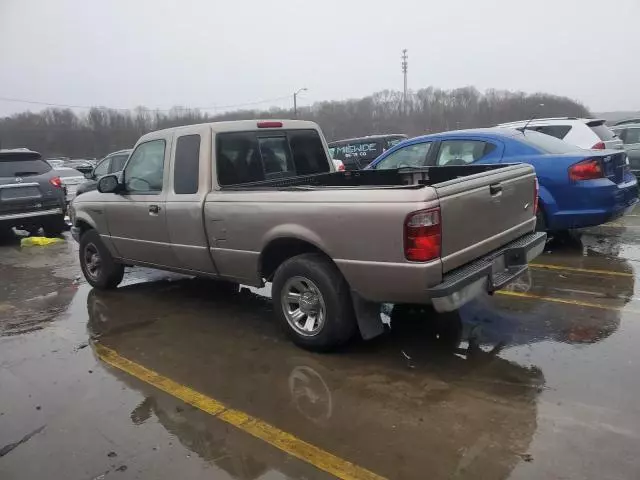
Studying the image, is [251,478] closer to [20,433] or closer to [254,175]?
[20,433]

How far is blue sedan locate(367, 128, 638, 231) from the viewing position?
6.45 m

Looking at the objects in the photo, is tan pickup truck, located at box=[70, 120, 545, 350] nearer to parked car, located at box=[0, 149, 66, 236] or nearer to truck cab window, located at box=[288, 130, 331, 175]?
truck cab window, located at box=[288, 130, 331, 175]

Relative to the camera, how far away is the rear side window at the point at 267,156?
→ 5.09 metres

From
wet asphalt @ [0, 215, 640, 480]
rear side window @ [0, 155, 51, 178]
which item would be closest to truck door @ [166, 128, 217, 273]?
wet asphalt @ [0, 215, 640, 480]

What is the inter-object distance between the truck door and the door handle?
2500 millimetres

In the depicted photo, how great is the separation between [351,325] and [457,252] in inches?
39.1

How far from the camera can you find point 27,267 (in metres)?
8.76

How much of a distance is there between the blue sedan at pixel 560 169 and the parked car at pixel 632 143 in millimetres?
6314

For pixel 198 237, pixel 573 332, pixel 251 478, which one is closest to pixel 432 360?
pixel 573 332

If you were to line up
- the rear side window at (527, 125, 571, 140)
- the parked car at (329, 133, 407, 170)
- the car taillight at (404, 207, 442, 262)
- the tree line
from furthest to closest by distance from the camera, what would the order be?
the tree line, the parked car at (329, 133, 407, 170), the rear side window at (527, 125, 571, 140), the car taillight at (404, 207, 442, 262)

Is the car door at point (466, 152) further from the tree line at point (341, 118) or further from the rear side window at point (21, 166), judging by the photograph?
the tree line at point (341, 118)

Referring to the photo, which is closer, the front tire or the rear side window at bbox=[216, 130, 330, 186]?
the front tire

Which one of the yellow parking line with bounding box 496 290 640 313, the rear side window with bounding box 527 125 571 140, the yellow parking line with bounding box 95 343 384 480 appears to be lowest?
the yellow parking line with bounding box 95 343 384 480

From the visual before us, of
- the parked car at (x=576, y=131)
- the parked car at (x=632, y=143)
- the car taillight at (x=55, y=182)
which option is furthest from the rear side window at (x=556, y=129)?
the car taillight at (x=55, y=182)
